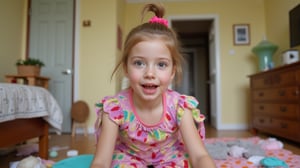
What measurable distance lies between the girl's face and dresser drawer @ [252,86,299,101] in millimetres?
2008

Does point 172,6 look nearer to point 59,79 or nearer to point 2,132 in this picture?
point 59,79

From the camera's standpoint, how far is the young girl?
763 mm

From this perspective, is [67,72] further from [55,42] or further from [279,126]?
[279,126]

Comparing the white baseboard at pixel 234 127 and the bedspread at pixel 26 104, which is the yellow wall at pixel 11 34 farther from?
the white baseboard at pixel 234 127

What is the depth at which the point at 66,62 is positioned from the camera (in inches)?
140

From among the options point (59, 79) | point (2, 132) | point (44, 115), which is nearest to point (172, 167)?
point (2, 132)

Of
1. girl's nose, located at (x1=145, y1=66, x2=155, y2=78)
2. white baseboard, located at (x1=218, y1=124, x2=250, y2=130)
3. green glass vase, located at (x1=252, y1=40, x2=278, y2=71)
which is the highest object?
green glass vase, located at (x1=252, y1=40, x2=278, y2=71)

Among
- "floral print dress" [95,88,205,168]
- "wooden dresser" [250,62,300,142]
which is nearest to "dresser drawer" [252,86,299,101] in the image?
"wooden dresser" [250,62,300,142]

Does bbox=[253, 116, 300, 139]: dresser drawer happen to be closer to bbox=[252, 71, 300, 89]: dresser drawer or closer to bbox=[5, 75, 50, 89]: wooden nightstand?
bbox=[252, 71, 300, 89]: dresser drawer

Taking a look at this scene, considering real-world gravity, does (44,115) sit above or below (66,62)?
below

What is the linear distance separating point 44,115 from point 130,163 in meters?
1.15

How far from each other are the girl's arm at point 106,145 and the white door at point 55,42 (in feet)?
9.49

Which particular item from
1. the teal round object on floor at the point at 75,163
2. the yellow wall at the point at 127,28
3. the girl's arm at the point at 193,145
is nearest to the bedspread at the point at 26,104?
the teal round object on floor at the point at 75,163

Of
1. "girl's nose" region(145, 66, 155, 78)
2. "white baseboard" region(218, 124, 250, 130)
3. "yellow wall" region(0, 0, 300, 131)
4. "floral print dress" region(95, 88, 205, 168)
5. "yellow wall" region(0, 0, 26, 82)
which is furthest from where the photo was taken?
"white baseboard" region(218, 124, 250, 130)
